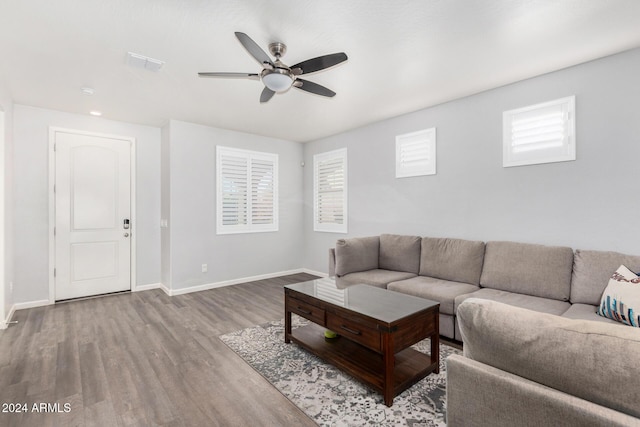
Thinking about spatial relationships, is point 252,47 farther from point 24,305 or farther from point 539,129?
point 24,305

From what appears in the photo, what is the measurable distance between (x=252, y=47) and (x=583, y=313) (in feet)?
10.3

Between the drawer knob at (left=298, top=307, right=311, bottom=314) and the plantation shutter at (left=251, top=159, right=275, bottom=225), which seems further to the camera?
the plantation shutter at (left=251, top=159, right=275, bottom=225)

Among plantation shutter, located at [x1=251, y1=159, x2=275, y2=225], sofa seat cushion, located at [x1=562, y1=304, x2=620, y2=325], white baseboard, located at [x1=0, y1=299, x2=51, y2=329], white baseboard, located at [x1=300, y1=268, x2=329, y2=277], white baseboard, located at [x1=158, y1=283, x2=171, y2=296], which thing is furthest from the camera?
white baseboard, located at [x1=300, y1=268, x2=329, y2=277]

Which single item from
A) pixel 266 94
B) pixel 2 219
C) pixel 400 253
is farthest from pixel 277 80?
pixel 2 219

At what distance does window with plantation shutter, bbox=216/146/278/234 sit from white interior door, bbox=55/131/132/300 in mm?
1401

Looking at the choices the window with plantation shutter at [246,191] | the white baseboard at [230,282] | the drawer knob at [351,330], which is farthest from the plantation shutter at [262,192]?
the drawer knob at [351,330]

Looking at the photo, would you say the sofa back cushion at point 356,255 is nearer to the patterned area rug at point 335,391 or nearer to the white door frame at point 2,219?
the patterned area rug at point 335,391

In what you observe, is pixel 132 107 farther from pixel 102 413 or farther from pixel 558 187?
pixel 558 187

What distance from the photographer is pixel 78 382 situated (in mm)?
2273

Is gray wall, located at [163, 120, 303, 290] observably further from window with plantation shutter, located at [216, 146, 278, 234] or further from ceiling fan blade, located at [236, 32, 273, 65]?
ceiling fan blade, located at [236, 32, 273, 65]

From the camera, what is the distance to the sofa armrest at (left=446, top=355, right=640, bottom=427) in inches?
32.2

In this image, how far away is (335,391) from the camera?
2.15 metres

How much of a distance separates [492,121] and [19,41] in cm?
453

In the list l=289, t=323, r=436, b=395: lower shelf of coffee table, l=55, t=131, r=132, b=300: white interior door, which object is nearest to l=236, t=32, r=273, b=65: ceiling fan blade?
l=289, t=323, r=436, b=395: lower shelf of coffee table
